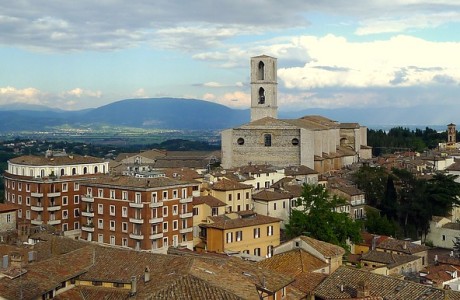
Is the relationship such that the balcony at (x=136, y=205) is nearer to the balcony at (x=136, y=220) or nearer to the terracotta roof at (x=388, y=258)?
the balcony at (x=136, y=220)

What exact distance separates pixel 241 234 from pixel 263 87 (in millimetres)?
50301

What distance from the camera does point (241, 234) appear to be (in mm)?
40531

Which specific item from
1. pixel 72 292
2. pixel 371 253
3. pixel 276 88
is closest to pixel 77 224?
pixel 371 253

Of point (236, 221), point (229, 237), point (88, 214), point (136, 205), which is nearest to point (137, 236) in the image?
point (136, 205)

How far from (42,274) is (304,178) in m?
41.9

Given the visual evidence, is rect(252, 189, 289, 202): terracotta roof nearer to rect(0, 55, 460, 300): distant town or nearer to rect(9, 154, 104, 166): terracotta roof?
rect(0, 55, 460, 300): distant town

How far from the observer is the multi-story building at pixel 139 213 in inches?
1613

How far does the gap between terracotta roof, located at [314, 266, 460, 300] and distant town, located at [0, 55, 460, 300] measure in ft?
0.24

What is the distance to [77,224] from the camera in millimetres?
49594

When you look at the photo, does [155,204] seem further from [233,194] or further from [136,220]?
[233,194]

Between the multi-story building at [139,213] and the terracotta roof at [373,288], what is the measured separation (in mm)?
17613

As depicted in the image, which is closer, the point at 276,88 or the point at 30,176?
the point at 30,176

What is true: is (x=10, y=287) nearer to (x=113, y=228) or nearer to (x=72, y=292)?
(x=72, y=292)

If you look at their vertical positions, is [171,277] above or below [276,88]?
below
